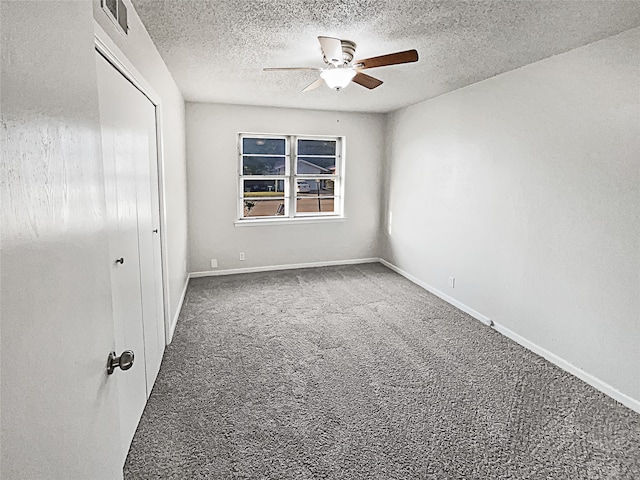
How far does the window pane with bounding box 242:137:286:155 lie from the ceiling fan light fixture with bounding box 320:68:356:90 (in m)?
2.71

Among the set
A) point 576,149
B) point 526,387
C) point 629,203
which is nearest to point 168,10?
point 576,149

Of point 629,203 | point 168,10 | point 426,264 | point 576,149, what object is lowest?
point 426,264

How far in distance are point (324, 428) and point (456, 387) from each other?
1.02 m

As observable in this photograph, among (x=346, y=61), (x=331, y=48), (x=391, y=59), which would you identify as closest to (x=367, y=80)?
(x=346, y=61)

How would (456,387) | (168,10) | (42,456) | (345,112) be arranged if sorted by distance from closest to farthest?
(42,456)
(168,10)
(456,387)
(345,112)

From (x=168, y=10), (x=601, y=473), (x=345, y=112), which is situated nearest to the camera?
(x=601, y=473)

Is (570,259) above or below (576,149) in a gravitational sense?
below

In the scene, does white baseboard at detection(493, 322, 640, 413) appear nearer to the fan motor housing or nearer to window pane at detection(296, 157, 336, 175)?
the fan motor housing

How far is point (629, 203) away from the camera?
248 centimetres

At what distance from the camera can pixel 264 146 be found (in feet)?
18.0

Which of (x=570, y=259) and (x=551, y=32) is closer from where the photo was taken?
(x=551, y=32)

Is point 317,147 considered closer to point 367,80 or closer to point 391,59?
point 367,80

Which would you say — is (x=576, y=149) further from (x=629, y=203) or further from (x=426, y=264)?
(x=426, y=264)

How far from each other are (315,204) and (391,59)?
3438 mm
